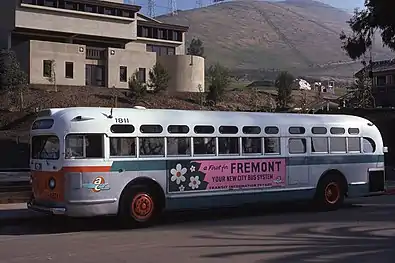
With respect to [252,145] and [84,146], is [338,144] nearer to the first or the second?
[252,145]

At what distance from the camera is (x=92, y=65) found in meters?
59.6

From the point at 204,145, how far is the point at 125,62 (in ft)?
154

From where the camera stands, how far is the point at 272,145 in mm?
16641

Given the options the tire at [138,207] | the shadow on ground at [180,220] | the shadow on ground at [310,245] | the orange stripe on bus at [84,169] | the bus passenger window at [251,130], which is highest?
the bus passenger window at [251,130]

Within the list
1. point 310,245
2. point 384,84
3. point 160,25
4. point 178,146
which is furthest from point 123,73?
point 310,245

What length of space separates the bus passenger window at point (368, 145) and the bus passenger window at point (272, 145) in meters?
3.15

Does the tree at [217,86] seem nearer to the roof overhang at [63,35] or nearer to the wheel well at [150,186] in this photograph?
the roof overhang at [63,35]

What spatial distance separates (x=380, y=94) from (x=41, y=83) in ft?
124

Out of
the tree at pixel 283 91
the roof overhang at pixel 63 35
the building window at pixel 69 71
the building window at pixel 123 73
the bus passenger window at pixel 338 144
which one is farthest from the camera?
the tree at pixel 283 91

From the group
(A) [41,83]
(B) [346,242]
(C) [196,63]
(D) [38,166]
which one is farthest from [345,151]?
(C) [196,63]

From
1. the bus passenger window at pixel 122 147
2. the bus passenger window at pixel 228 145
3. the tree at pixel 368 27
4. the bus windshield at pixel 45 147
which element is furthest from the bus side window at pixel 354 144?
the tree at pixel 368 27

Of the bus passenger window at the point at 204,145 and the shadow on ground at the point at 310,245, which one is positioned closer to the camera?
the shadow on ground at the point at 310,245

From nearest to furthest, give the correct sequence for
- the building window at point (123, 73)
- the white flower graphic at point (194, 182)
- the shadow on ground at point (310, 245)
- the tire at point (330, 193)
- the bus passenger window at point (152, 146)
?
the shadow on ground at point (310, 245) → the bus passenger window at point (152, 146) → the white flower graphic at point (194, 182) → the tire at point (330, 193) → the building window at point (123, 73)

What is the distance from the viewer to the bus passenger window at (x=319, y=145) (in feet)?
57.0
